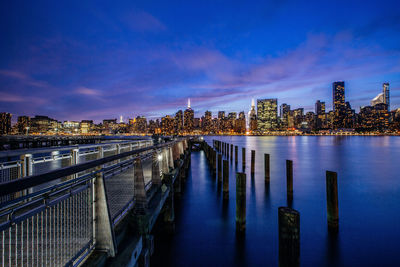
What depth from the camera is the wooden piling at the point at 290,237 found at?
451 cm

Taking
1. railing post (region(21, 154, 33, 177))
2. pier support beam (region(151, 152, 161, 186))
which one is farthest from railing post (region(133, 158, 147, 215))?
pier support beam (region(151, 152, 161, 186))

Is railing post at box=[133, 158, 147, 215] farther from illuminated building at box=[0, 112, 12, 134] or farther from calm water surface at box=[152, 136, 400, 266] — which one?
illuminated building at box=[0, 112, 12, 134]

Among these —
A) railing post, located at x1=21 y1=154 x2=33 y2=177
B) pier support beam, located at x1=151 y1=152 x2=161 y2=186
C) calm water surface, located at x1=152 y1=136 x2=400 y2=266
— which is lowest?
calm water surface, located at x1=152 y1=136 x2=400 y2=266

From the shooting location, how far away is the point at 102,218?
10.8ft

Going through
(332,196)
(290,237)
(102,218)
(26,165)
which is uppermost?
(26,165)

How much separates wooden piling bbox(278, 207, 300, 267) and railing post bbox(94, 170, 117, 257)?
3479 mm

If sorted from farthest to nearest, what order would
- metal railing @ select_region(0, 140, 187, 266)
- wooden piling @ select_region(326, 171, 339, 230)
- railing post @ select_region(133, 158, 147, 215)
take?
wooden piling @ select_region(326, 171, 339, 230) < railing post @ select_region(133, 158, 147, 215) < metal railing @ select_region(0, 140, 187, 266)

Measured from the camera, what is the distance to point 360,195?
17062 millimetres

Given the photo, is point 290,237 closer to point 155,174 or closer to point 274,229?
point 155,174

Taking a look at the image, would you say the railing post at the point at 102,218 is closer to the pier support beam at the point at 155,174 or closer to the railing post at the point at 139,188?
the railing post at the point at 139,188

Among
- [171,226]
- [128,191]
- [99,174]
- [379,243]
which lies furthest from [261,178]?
[99,174]

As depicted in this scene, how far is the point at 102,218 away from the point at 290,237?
381cm

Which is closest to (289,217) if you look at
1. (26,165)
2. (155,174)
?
(155,174)

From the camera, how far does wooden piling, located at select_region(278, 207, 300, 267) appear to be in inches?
177
